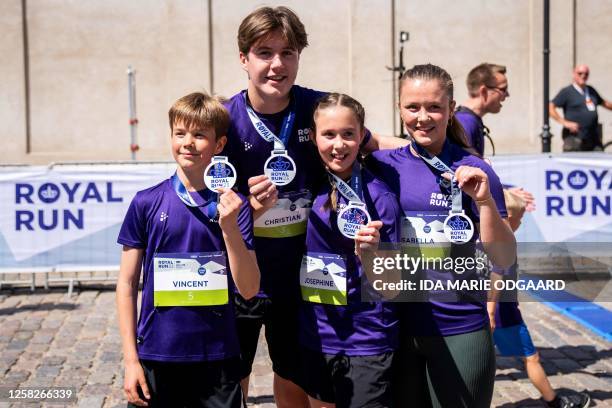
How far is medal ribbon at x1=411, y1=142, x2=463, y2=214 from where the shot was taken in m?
3.13

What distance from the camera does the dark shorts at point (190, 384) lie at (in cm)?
323

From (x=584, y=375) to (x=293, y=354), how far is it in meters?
3.28

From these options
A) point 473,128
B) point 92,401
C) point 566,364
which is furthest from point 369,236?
point 566,364

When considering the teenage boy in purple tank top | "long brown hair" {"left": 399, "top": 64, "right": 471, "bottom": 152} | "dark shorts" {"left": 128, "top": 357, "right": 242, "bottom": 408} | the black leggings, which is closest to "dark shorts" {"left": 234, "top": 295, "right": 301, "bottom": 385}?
the teenage boy in purple tank top

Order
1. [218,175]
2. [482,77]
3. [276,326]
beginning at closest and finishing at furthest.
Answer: [218,175], [276,326], [482,77]

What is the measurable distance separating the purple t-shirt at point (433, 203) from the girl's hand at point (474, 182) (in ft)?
0.53

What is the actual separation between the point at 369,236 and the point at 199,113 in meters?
0.82

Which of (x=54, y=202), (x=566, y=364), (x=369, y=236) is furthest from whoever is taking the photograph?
(x=54, y=202)

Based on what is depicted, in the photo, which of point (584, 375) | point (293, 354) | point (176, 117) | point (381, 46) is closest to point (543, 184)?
point (584, 375)

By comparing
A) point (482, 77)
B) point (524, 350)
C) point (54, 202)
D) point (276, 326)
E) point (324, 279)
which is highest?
point (482, 77)

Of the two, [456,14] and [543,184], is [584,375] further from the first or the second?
[456,14]

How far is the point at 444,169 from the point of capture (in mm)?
3191

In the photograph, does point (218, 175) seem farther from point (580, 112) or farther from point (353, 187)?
point (580, 112)

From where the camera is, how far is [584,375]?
6141mm
